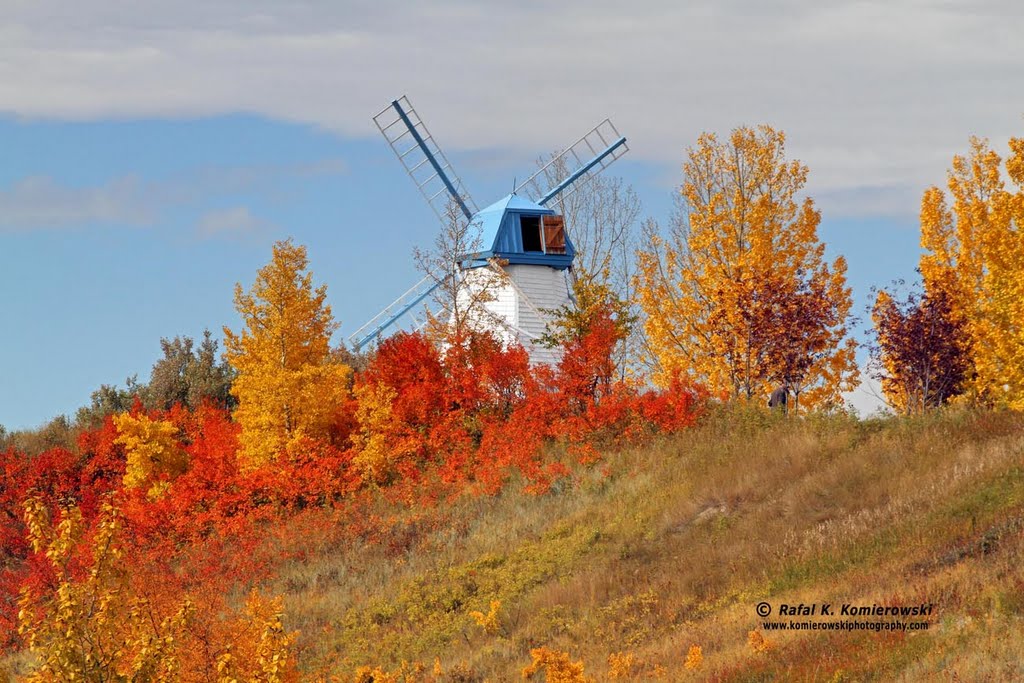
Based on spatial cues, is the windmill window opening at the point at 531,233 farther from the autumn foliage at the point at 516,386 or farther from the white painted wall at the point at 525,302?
the autumn foliage at the point at 516,386

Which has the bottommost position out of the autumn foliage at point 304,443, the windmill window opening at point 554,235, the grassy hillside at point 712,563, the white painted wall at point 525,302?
the grassy hillside at point 712,563

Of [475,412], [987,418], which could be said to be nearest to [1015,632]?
[987,418]

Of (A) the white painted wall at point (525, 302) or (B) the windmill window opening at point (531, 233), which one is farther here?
(B) the windmill window opening at point (531, 233)

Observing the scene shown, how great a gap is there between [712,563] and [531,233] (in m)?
30.3

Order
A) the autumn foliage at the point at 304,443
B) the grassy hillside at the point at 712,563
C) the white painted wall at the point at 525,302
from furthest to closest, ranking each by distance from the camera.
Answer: the white painted wall at the point at 525,302, the autumn foliage at the point at 304,443, the grassy hillside at the point at 712,563

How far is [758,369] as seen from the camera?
36.0 metres

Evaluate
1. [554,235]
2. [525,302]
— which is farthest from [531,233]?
[525,302]

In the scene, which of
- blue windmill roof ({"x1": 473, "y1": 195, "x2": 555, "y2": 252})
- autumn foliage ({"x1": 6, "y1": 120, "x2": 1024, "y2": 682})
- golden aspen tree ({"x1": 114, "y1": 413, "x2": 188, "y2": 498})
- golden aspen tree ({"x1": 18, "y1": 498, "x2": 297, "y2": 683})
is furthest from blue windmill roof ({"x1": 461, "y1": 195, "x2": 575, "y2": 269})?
golden aspen tree ({"x1": 18, "y1": 498, "x2": 297, "y2": 683})

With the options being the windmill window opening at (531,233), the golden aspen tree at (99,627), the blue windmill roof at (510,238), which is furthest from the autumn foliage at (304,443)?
the golden aspen tree at (99,627)

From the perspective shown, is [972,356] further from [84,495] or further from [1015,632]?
[84,495]

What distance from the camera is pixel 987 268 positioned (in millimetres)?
39500

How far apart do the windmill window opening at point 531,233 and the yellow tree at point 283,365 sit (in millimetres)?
11837

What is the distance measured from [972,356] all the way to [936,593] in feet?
70.9

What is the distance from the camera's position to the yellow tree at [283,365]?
40.7 meters
